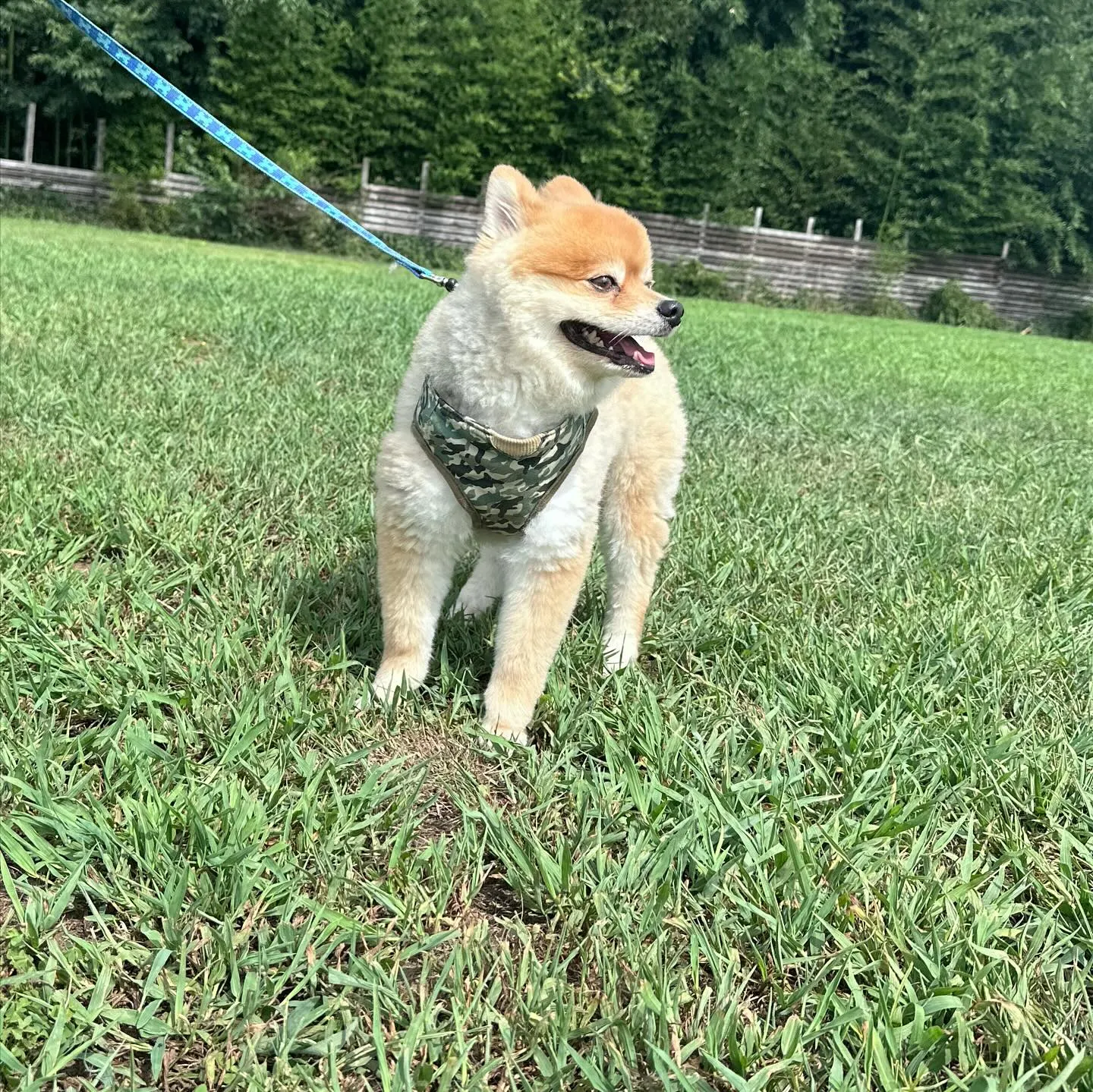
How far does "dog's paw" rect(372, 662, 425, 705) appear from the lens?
1973 millimetres

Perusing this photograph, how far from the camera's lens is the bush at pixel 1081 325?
24.5m

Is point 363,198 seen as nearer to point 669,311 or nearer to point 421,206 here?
point 421,206

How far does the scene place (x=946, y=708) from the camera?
2.12 meters

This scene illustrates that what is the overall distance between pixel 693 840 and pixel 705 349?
26.0ft

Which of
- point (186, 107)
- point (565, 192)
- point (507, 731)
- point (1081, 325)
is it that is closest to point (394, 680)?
point (507, 731)

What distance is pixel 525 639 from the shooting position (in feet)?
6.36

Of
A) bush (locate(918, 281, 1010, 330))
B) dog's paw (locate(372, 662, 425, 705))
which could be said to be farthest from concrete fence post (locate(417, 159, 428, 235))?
dog's paw (locate(372, 662, 425, 705))

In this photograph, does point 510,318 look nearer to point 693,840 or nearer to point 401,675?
point 401,675

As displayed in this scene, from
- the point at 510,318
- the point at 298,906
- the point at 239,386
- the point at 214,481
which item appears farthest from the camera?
the point at 239,386

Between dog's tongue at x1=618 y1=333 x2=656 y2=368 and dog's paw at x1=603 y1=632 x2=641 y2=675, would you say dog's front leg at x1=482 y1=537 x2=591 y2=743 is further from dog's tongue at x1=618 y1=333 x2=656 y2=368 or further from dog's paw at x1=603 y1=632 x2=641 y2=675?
dog's tongue at x1=618 y1=333 x2=656 y2=368

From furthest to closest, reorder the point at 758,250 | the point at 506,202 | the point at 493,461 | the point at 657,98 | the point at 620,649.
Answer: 1. the point at 657,98
2. the point at 758,250
3. the point at 620,649
4. the point at 506,202
5. the point at 493,461

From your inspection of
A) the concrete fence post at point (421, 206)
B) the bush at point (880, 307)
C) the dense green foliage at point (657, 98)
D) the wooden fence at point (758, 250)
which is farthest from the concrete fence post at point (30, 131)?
the bush at point (880, 307)

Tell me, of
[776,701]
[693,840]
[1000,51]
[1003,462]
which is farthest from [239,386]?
[1000,51]

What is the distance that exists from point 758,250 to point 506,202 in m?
22.4
